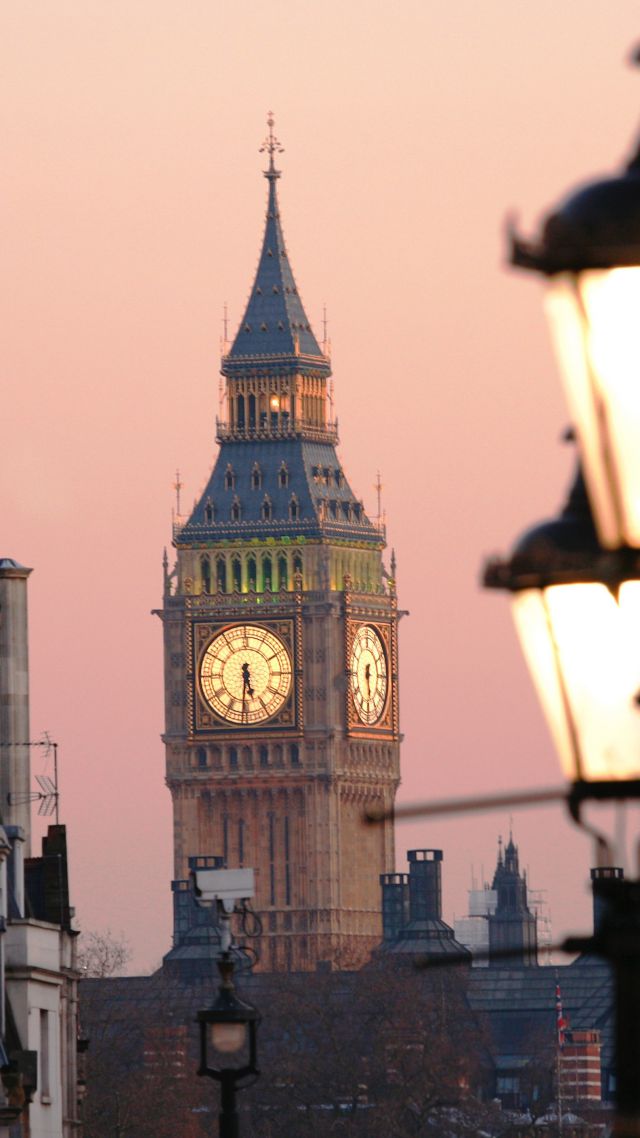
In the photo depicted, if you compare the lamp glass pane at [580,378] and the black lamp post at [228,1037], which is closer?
the lamp glass pane at [580,378]

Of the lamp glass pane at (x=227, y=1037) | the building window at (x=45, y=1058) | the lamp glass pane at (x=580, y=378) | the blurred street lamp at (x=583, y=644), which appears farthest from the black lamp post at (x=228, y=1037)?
the building window at (x=45, y=1058)

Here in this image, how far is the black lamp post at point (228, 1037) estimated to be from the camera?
27.4 m

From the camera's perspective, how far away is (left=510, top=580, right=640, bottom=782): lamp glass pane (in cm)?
1274

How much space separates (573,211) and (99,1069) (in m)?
151

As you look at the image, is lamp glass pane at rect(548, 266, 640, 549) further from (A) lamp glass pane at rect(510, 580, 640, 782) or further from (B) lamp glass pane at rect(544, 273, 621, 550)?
→ (A) lamp glass pane at rect(510, 580, 640, 782)

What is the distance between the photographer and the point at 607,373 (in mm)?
12438

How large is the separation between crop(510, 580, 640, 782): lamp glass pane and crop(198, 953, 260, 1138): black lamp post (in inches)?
552

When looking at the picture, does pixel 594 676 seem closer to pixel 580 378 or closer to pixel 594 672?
pixel 594 672

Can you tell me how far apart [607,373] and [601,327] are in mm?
117

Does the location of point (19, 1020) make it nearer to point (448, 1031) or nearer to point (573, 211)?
point (573, 211)

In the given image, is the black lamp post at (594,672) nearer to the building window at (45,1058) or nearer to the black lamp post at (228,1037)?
the black lamp post at (228,1037)

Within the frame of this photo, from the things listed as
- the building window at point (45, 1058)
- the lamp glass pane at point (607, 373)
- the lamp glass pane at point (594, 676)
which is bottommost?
the lamp glass pane at point (594, 676)

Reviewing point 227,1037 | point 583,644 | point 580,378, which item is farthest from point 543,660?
point 227,1037

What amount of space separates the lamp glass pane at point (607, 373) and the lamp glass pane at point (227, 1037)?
48.6ft
